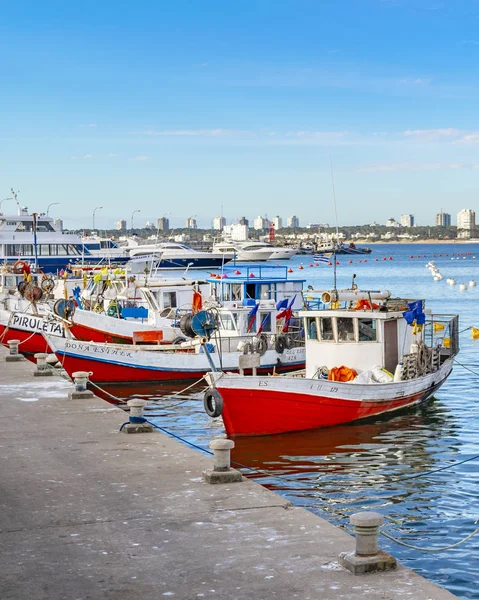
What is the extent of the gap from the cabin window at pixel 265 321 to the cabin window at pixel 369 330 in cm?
881

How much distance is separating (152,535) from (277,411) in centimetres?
1171

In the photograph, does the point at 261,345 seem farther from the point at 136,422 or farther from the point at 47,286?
the point at 47,286

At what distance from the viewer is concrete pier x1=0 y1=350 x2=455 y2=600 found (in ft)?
28.5

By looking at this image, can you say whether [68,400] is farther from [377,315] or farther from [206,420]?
[377,315]

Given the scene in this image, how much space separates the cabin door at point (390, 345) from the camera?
24344 mm

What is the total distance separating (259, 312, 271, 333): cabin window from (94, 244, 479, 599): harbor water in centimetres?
337

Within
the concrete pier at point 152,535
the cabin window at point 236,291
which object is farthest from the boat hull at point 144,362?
the concrete pier at point 152,535

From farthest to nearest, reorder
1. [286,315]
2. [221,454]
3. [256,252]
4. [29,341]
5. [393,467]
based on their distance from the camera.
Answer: [256,252], [29,341], [286,315], [393,467], [221,454]

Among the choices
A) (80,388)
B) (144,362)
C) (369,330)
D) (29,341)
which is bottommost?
(144,362)

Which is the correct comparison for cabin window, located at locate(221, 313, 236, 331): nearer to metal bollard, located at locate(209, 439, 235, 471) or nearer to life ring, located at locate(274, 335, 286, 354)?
life ring, located at locate(274, 335, 286, 354)

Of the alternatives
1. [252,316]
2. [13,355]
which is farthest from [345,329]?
[13,355]

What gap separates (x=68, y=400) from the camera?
19922mm

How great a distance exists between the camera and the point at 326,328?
2423 cm

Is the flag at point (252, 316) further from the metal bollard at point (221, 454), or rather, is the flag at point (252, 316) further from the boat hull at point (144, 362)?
the metal bollard at point (221, 454)
